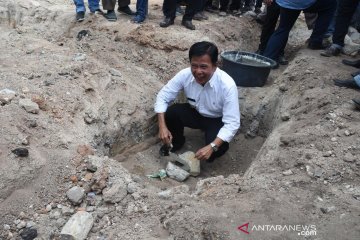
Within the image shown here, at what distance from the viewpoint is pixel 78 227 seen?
2258mm

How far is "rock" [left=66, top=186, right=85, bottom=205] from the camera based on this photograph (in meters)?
2.48

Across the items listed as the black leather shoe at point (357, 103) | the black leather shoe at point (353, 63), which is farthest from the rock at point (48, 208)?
the black leather shoe at point (353, 63)

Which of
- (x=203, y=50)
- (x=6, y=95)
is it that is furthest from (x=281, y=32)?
(x=6, y=95)

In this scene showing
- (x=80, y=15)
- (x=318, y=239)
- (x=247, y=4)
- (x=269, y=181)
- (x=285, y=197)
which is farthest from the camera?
(x=247, y=4)

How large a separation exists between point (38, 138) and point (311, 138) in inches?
86.9

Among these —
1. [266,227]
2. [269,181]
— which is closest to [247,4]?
[269,181]

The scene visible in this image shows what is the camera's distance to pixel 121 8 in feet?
18.6

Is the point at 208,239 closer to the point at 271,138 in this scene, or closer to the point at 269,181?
the point at 269,181

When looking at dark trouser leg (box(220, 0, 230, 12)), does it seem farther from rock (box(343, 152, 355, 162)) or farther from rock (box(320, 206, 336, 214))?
rock (box(320, 206, 336, 214))

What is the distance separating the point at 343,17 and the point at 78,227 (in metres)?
3.90

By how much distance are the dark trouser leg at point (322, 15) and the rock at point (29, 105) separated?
3520 millimetres

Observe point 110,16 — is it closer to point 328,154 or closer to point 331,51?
point 331,51

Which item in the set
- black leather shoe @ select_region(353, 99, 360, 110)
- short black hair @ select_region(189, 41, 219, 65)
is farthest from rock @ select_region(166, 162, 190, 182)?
black leather shoe @ select_region(353, 99, 360, 110)

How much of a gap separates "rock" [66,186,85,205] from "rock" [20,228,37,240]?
1.02ft
